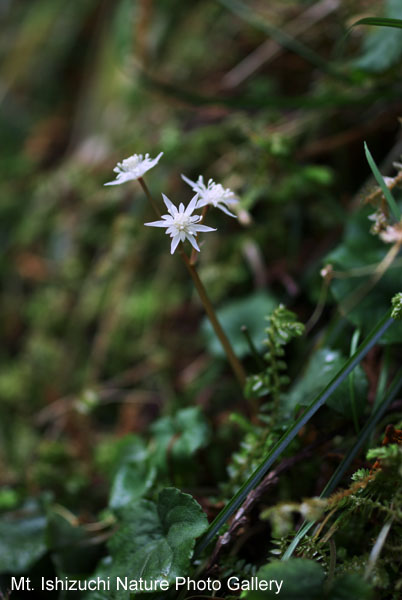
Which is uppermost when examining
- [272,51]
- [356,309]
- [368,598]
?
[272,51]

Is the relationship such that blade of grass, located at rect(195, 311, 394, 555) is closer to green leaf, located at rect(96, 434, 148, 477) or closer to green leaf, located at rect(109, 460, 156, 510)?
green leaf, located at rect(109, 460, 156, 510)

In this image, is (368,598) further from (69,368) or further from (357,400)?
(69,368)

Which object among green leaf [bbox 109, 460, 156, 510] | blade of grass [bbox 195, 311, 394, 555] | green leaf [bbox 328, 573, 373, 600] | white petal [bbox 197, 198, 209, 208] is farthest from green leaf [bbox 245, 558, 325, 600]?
white petal [bbox 197, 198, 209, 208]

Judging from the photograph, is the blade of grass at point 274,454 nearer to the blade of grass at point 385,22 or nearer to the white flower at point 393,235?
the white flower at point 393,235

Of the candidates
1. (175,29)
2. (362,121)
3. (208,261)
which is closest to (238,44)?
(175,29)

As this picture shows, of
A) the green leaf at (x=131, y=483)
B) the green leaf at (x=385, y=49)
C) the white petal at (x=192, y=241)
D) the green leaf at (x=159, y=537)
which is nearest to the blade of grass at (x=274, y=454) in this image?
the green leaf at (x=159, y=537)

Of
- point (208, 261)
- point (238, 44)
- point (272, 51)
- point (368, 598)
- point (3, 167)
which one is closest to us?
point (368, 598)
